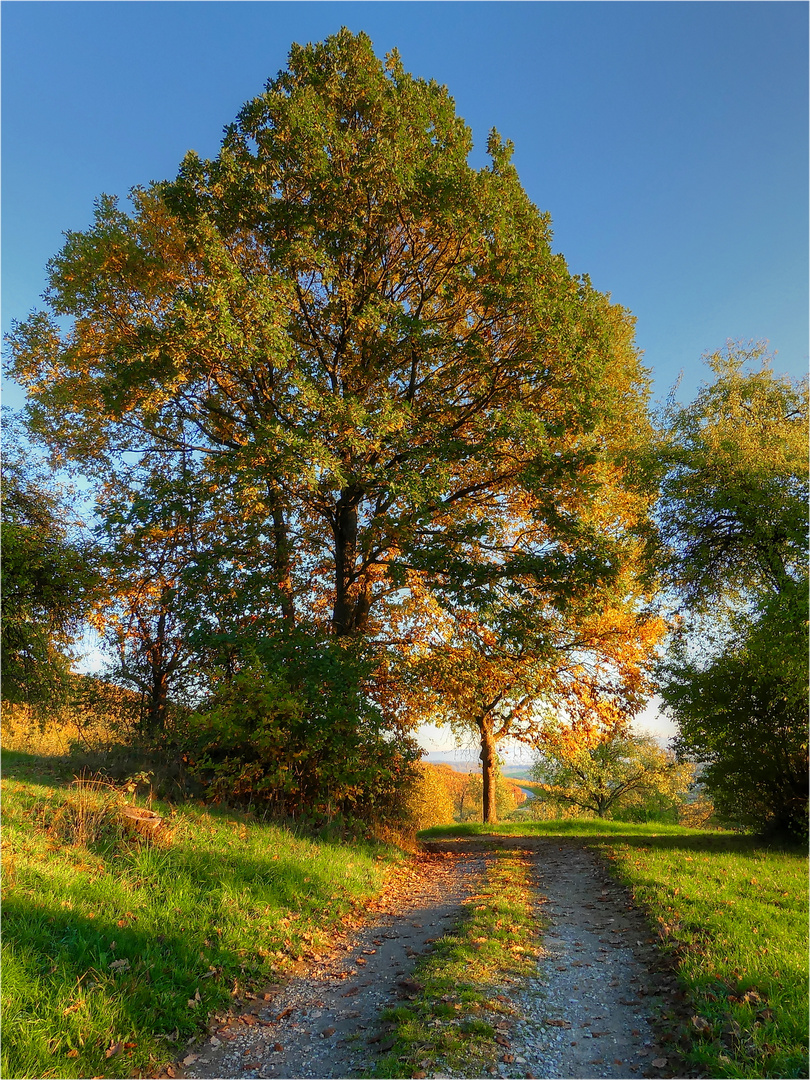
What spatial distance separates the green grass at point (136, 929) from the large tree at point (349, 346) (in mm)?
5656

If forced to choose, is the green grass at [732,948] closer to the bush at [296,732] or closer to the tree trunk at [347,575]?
the bush at [296,732]

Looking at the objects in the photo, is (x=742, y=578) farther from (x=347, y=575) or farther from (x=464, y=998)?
(x=464, y=998)

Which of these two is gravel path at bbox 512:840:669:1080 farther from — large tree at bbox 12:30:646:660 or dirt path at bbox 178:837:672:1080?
large tree at bbox 12:30:646:660

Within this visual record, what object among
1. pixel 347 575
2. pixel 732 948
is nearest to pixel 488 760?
pixel 347 575

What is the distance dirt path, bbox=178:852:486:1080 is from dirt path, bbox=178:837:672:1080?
12 mm

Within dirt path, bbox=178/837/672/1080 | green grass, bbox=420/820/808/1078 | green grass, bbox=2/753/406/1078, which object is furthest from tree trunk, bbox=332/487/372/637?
green grass, bbox=420/820/808/1078

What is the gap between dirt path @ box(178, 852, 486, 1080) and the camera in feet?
16.3

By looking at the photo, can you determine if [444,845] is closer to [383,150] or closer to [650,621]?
[650,621]

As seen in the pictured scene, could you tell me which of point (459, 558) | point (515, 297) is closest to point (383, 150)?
point (515, 297)

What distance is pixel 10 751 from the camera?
18172 mm

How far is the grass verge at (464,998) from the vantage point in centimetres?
479

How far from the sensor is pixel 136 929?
5.97 metres

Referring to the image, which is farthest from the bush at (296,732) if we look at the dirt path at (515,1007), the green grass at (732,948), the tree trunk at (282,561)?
the green grass at (732,948)

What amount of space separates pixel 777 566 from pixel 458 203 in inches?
447
